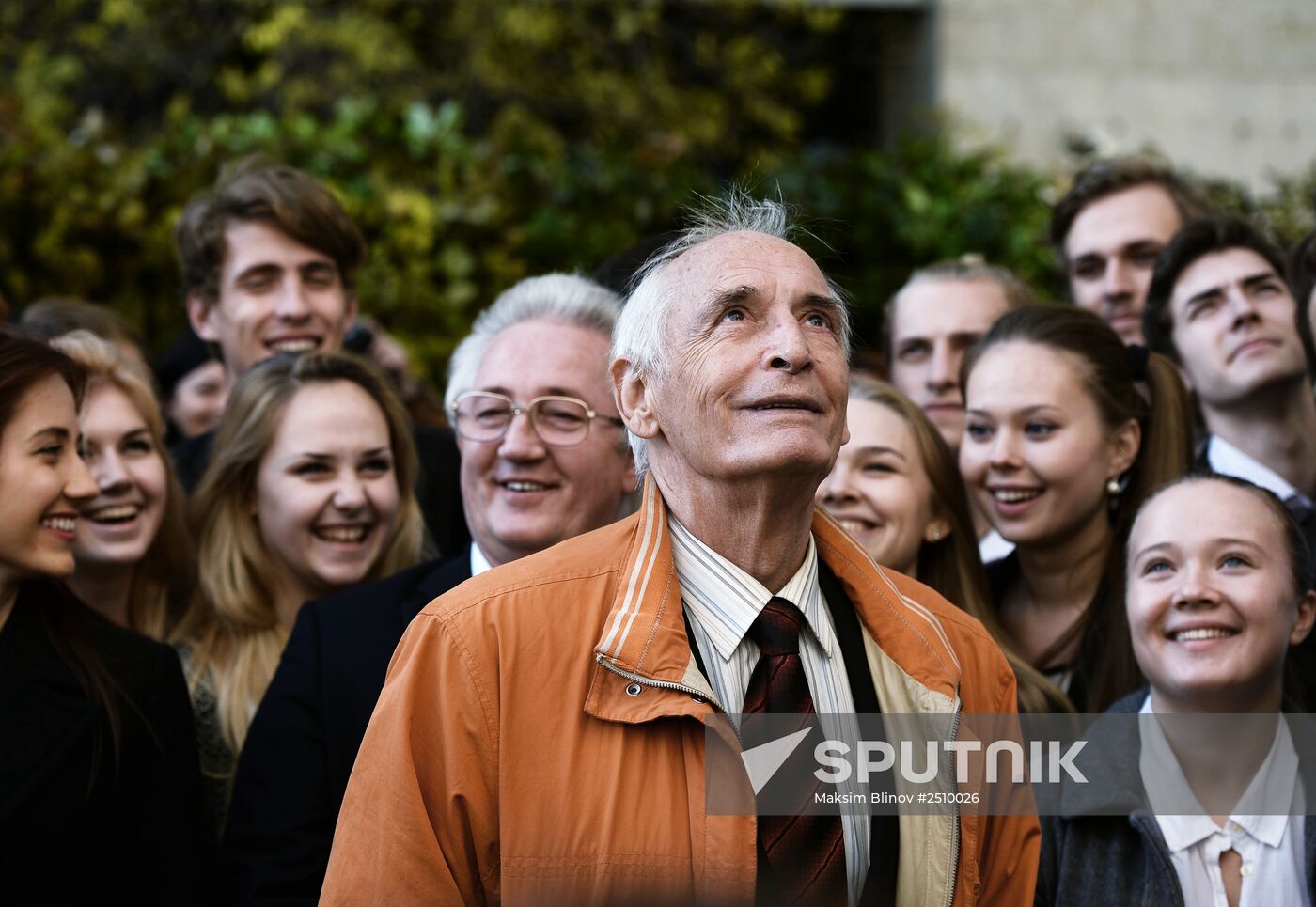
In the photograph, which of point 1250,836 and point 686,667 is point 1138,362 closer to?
point 1250,836

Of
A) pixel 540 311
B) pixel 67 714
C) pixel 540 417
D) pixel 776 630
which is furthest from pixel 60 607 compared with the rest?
pixel 776 630

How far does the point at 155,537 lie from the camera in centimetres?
464

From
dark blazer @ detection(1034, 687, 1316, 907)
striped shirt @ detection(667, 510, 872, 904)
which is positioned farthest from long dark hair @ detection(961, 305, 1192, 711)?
striped shirt @ detection(667, 510, 872, 904)

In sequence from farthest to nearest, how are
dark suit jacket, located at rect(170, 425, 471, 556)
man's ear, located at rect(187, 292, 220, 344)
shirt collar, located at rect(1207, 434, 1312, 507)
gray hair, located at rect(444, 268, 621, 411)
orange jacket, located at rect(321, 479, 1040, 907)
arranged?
man's ear, located at rect(187, 292, 220, 344), dark suit jacket, located at rect(170, 425, 471, 556), shirt collar, located at rect(1207, 434, 1312, 507), gray hair, located at rect(444, 268, 621, 411), orange jacket, located at rect(321, 479, 1040, 907)

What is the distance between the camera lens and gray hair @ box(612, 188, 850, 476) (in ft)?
9.83

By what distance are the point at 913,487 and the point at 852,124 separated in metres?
7.19

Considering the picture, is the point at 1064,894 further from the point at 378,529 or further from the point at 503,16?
the point at 503,16

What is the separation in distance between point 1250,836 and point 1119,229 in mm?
2811

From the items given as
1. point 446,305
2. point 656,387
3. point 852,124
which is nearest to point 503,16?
point 852,124

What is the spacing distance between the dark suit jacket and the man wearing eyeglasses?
78 centimetres

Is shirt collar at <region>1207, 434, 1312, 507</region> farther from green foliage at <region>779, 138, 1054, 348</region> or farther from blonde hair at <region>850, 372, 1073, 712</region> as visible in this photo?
green foliage at <region>779, 138, 1054, 348</region>

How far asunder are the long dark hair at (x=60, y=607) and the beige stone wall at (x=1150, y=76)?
7.58 meters

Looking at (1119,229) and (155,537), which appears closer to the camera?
(155,537)

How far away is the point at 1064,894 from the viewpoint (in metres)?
3.50
